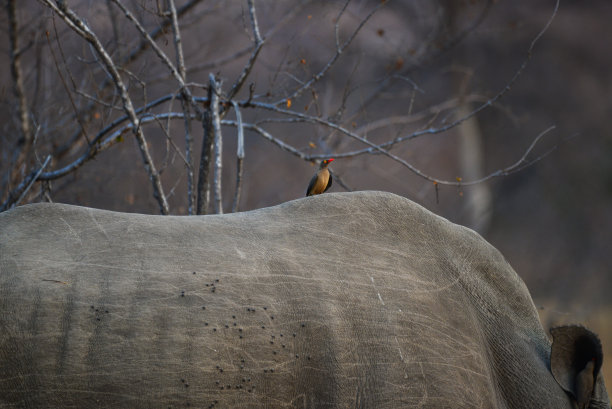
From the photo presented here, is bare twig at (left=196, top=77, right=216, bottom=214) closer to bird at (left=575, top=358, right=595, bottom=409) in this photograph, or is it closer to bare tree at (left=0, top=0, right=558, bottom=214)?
bare tree at (left=0, top=0, right=558, bottom=214)

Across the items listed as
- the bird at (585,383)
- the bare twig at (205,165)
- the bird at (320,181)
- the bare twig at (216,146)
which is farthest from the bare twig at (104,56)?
the bird at (585,383)

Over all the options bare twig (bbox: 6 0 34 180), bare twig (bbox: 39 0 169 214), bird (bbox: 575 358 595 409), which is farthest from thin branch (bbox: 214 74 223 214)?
bare twig (bbox: 6 0 34 180)

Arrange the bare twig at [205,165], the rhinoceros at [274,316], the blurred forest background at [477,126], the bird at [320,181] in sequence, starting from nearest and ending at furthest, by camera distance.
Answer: the rhinoceros at [274,316] < the bird at [320,181] < the bare twig at [205,165] < the blurred forest background at [477,126]

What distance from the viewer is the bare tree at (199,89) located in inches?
159

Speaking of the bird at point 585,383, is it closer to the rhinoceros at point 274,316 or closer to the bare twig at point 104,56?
the rhinoceros at point 274,316

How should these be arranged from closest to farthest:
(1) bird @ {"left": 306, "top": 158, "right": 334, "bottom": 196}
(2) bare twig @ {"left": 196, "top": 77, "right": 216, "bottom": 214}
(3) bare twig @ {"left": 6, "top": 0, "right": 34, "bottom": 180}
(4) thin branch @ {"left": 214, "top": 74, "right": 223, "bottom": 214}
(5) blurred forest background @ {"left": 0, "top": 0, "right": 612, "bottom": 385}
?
(1) bird @ {"left": 306, "top": 158, "right": 334, "bottom": 196} → (4) thin branch @ {"left": 214, "top": 74, "right": 223, "bottom": 214} → (2) bare twig @ {"left": 196, "top": 77, "right": 216, "bottom": 214} → (3) bare twig @ {"left": 6, "top": 0, "right": 34, "bottom": 180} → (5) blurred forest background @ {"left": 0, "top": 0, "right": 612, "bottom": 385}

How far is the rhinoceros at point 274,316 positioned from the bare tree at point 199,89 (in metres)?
1.26

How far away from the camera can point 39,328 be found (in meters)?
1.91

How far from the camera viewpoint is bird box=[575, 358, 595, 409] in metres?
2.39

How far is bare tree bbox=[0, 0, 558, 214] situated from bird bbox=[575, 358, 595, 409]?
5.94 ft

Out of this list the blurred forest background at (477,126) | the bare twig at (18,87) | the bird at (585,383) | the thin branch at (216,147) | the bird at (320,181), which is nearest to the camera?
the bird at (585,383)

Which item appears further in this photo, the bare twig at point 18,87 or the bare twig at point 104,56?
the bare twig at point 18,87

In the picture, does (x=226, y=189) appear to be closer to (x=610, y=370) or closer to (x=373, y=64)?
(x=373, y=64)

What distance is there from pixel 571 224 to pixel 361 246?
860 centimetres
